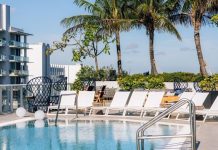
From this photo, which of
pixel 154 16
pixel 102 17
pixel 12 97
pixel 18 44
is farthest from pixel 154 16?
pixel 18 44

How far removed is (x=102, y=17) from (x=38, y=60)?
203 feet

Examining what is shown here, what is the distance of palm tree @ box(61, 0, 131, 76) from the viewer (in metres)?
27.2

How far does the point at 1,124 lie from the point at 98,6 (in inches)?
735

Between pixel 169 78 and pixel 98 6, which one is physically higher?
pixel 98 6

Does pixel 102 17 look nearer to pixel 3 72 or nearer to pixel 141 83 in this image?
pixel 141 83

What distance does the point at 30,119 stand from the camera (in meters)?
13.9

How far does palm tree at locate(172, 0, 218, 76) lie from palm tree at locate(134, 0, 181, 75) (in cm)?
71

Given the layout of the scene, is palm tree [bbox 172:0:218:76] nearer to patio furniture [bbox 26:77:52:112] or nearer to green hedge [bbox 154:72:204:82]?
green hedge [bbox 154:72:204:82]

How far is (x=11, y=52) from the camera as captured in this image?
72.6 meters

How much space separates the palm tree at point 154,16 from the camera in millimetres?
26000

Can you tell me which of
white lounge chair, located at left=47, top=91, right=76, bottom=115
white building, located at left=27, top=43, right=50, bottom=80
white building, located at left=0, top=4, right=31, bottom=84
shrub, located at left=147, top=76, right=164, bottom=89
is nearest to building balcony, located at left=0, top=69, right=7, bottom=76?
white building, located at left=0, top=4, right=31, bottom=84

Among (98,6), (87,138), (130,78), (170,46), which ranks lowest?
(87,138)

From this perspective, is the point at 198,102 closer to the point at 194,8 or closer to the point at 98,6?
the point at 194,8

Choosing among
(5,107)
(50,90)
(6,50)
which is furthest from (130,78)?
(6,50)
